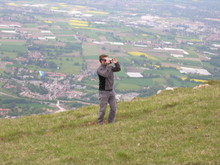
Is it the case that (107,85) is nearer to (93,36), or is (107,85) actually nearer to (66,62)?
(66,62)

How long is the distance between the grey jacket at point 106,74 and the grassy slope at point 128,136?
72.8 inches

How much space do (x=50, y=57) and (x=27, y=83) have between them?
89.8 ft

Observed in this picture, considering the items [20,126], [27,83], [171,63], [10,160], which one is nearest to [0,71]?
[27,83]

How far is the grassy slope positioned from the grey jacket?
1.85m

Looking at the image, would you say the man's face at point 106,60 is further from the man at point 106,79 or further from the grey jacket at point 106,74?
the grey jacket at point 106,74

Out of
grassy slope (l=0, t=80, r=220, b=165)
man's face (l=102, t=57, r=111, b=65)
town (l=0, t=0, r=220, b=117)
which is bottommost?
town (l=0, t=0, r=220, b=117)

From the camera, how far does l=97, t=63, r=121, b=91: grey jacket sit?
1672 cm

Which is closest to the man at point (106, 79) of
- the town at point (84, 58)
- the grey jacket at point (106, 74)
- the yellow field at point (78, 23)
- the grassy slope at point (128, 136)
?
the grey jacket at point (106, 74)

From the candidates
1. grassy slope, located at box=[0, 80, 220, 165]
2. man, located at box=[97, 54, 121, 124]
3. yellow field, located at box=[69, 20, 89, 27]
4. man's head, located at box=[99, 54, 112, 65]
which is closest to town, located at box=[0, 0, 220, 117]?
yellow field, located at box=[69, 20, 89, 27]

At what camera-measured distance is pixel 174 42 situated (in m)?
162

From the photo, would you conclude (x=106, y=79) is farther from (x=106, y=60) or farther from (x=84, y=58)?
(x=84, y=58)

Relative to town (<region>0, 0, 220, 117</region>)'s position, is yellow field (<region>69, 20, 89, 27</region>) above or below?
above

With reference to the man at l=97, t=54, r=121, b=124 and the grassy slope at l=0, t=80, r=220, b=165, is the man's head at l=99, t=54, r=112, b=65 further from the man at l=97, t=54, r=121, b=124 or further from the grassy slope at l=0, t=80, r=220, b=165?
the grassy slope at l=0, t=80, r=220, b=165

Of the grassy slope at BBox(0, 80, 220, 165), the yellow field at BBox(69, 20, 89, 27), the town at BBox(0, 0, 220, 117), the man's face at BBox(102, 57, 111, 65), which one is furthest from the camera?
the yellow field at BBox(69, 20, 89, 27)
